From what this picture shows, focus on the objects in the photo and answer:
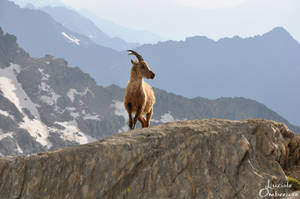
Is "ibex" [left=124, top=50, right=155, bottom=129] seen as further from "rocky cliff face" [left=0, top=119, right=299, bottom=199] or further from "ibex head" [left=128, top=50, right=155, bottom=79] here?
"rocky cliff face" [left=0, top=119, right=299, bottom=199]

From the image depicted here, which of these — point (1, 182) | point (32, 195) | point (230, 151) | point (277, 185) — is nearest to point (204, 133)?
point (230, 151)

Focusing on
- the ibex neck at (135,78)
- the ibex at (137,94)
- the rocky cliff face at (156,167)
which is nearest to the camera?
the rocky cliff face at (156,167)

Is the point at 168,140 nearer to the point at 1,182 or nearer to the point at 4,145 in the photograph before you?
the point at 1,182

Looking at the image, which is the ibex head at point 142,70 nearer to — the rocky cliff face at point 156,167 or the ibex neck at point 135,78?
the ibex neck at point 135,78

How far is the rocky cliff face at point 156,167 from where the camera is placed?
9273mm

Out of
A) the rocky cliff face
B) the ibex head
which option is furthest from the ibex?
the rocky cliff face

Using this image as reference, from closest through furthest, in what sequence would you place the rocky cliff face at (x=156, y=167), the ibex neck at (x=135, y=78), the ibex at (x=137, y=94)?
1. the rocky cliff face at (x=156, y=167)
2. the ibex at (x=137, y=94)
3. the ibex neck at (x=135, y=78)

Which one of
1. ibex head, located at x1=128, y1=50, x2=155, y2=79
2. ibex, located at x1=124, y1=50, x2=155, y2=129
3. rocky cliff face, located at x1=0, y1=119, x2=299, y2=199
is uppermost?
ibex head, located at x1=128, y1=50, x2=155, y2=79

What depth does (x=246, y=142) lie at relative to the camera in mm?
10805

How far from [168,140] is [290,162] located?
5.89 meters

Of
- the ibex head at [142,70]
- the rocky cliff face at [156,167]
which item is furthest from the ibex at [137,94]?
the rocky cliff face at [156,167]

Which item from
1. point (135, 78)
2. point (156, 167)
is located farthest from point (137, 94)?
point (156, 167)

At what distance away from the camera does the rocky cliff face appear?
30.4 ft

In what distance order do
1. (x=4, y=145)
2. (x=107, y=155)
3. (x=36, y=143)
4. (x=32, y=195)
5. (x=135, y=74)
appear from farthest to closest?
(x=36, y=143) < (x=4, y=145) < (x=135, y=74) < (x=107, y=155) < (x=32, y=195)
